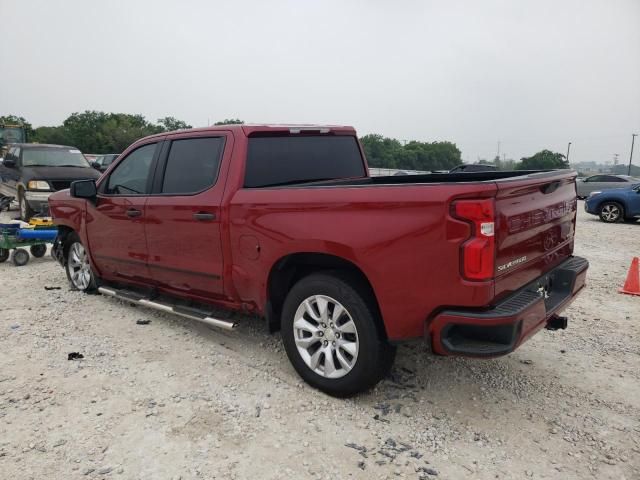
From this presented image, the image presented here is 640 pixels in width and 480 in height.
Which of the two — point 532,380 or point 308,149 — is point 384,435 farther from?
point 308,149

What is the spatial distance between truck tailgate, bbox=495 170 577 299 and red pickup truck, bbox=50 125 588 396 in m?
0.01

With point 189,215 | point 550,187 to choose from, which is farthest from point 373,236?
point 189,215

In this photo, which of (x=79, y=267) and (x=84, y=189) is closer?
(x=84, y=189)

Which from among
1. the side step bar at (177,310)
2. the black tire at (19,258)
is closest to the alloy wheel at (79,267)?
the side step bar at (177,310)

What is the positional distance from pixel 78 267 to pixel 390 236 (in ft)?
15.2

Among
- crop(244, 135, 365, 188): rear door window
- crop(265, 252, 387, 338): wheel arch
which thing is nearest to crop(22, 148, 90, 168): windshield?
crop(244, 135, 365, 188): rear door window

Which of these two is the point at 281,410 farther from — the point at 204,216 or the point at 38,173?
the point at 38,173

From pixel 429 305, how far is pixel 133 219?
3123 mm

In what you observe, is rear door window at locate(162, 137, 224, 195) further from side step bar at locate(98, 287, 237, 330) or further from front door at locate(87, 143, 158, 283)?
side step bar at locate(98, 287, 237, 330)

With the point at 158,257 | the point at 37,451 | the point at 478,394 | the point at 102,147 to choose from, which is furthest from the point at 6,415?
the point at 102,147

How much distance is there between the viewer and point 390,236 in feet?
9.52

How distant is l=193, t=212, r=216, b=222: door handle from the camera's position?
3.90 metres

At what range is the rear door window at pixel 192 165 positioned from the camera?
4.07 m

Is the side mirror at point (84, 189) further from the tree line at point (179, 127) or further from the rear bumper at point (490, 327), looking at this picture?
the tree line at point (179, 127)
